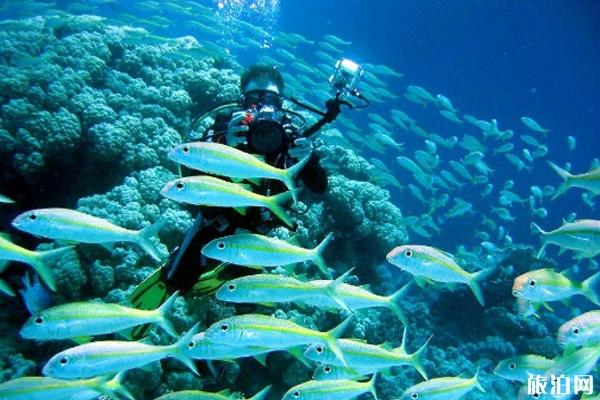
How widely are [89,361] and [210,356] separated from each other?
763 millimetres

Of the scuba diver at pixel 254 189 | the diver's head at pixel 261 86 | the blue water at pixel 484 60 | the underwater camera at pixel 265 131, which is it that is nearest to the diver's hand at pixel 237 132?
the underwater camera at pixel 265 131

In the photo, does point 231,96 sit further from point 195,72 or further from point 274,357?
point 274,357

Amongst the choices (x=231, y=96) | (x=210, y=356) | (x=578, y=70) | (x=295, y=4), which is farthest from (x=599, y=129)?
(x=210, y=356)

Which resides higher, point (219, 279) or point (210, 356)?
point (210, 356)

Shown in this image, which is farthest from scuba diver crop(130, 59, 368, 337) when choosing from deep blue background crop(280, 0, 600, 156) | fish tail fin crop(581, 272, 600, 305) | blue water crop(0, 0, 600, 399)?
deep blue background crop(280, 0, 600, 156)

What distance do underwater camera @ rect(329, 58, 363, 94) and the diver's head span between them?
634 millimetres

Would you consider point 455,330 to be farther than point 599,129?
No

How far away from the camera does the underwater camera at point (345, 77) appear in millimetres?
4742

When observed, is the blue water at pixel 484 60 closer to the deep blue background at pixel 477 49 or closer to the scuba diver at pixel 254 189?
the deep blue background at pixel 477 49

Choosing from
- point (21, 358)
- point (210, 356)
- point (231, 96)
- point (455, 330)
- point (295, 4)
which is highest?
point (295, 4)

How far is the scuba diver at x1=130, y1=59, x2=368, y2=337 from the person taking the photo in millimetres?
3738

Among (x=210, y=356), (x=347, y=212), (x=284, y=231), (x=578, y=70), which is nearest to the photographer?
(x=210, y=356)

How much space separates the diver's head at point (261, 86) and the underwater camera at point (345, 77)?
2.08 ft

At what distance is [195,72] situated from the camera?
8484 millimetres
